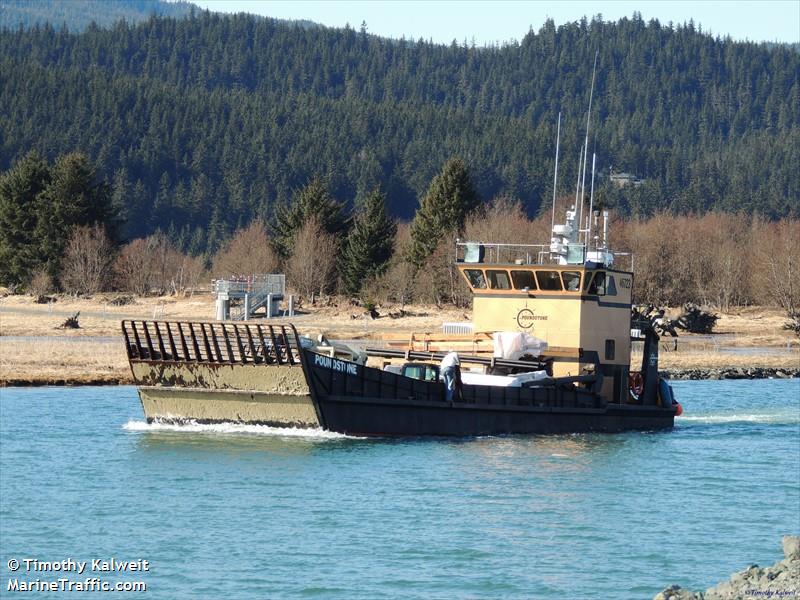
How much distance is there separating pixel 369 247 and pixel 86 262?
19753mm

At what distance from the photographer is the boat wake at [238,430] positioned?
3509 cm

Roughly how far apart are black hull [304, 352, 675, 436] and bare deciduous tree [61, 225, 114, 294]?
65.3m

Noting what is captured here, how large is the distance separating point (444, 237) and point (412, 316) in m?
Result: 14.7

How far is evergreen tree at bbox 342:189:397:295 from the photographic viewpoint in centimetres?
10144

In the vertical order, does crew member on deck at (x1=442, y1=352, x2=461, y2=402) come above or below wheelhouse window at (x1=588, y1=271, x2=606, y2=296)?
below

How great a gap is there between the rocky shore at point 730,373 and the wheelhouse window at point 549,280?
20.8 m

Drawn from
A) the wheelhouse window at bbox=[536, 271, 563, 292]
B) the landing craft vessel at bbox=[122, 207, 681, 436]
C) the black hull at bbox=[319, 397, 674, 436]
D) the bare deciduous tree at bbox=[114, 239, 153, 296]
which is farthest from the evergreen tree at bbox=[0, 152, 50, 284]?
the black hull at bbox=[319, 397, 674, 436]

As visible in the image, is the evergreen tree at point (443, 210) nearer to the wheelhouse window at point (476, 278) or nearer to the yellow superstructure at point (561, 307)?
the wheelhouse window at point (476, 278)

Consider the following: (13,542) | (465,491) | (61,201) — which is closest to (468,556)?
(465,491)

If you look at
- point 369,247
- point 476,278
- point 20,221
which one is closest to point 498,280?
point 476,278

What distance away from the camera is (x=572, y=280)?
3962 cm

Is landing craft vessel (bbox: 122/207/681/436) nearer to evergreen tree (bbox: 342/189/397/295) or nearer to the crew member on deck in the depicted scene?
the crew member on deck

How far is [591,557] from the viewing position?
23.8 metres

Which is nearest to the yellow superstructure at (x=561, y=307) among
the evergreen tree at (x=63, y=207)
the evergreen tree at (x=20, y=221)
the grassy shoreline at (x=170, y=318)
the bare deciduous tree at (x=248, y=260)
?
the grassy shoreline at (x=170, y=318)
